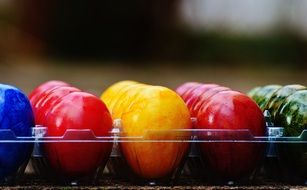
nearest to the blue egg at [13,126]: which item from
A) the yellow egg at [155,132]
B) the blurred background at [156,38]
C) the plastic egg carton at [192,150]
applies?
the plastic egg carton at [192,150]

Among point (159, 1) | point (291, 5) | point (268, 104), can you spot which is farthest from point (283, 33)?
point (268, 104)

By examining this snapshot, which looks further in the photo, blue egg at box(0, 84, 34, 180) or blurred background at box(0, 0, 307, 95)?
blurred background at box(0, 0, 307, 95)

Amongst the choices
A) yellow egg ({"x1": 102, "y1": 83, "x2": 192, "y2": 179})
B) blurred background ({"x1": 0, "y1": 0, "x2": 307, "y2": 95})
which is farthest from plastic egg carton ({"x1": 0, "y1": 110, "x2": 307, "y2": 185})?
blurred background ({"x1": 0, "y1": 0, "x2": 307, "y2": 95})

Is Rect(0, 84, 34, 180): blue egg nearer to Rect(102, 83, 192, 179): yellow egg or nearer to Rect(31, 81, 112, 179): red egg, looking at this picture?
Rect(31, 81, 112, 179): red egg

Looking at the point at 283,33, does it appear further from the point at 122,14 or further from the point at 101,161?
the point at 101,161

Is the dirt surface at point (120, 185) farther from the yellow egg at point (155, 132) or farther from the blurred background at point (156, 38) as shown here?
the blurred background at point (156, 38)

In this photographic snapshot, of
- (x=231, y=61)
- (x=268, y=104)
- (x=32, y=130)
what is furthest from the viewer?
(x=231, y=61)
